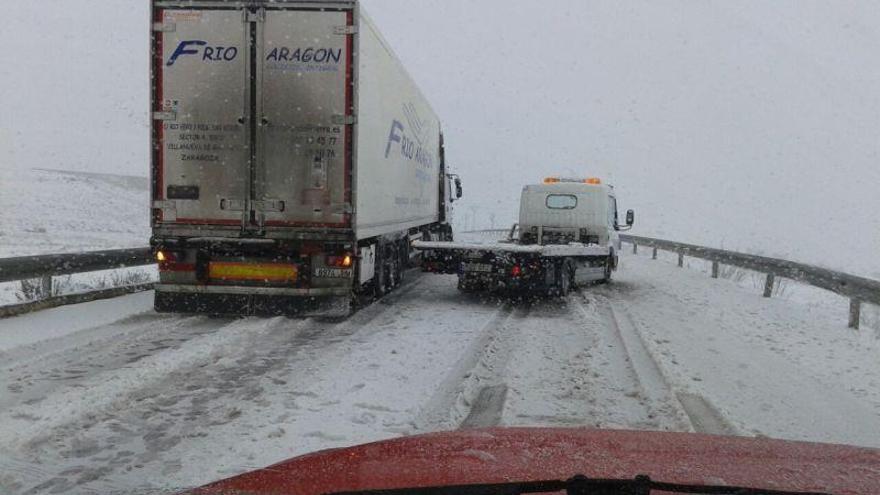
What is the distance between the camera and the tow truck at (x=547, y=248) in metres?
11.6

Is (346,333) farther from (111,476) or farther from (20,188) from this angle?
(20,188)

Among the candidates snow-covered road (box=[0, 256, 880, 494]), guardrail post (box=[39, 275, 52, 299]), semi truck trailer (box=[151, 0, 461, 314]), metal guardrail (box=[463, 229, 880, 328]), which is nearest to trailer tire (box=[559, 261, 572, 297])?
snow-covered road (box=[0, 256, 880, 494])

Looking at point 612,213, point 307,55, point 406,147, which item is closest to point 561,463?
point 307,55

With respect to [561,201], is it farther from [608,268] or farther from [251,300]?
[251,300]

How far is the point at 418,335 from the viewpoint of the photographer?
328 inches

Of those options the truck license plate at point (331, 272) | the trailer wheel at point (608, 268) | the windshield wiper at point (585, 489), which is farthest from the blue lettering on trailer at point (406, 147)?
the windshield wiper at point (585, 489)

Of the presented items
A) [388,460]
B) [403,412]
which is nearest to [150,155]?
[403,412]

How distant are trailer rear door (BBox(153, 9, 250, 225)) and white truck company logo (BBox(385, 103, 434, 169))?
9.10 ft

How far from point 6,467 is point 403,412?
2451 mm

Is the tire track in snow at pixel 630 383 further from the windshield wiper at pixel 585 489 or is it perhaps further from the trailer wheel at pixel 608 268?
the trailer wheel at pixel 608 268

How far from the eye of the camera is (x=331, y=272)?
928 centimetres

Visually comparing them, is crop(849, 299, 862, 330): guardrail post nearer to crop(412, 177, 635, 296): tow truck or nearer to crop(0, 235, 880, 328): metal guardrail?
crop(0, 235, 880, 328): metal guardrail

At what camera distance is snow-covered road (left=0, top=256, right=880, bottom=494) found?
4.32 metres

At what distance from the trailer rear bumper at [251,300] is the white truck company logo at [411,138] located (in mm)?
2786
